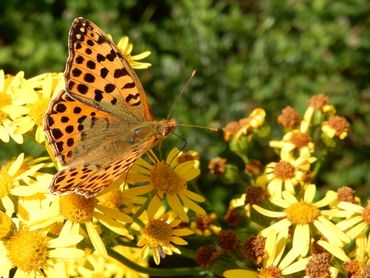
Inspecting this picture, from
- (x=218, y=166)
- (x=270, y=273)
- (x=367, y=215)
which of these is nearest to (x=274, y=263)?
(x=270, y=273)

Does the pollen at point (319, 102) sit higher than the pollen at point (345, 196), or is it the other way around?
the pollen at point (319, 102)

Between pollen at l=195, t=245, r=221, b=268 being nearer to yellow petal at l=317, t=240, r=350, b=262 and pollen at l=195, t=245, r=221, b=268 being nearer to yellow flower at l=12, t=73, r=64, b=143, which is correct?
yellow petal at l=317, t=240, r=350, b=262

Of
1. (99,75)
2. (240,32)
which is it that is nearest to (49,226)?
(99,75)

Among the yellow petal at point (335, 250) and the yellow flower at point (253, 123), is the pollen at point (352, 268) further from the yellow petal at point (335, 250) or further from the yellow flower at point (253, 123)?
the yellow flower at point (253, 123)

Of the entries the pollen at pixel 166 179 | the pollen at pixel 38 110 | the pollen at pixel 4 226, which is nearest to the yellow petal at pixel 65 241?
the pollen at pixel 4 226

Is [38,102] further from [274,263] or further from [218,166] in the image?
[274,263]

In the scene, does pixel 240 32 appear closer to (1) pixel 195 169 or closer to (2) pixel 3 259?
(1) pixel 195 169

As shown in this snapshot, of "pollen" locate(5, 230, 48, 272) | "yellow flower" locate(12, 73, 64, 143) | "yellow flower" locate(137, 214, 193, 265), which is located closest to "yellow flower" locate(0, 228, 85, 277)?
"pollen" locate(5, 230, 48, 272)
